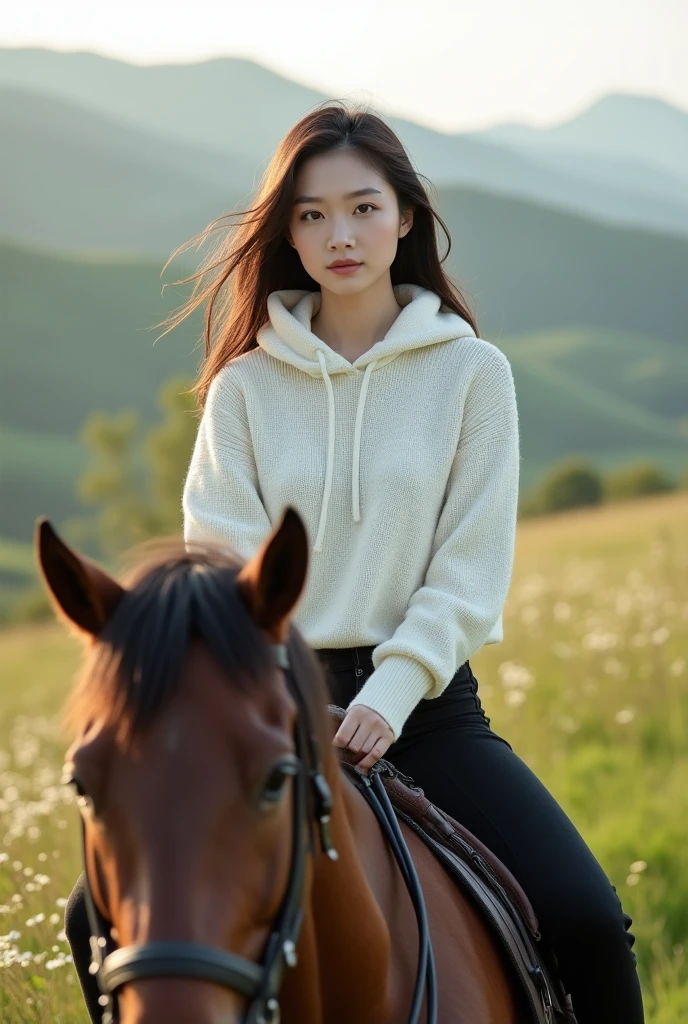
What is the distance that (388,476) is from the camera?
3760 millimetres

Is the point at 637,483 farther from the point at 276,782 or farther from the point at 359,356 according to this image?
the point at 276,782

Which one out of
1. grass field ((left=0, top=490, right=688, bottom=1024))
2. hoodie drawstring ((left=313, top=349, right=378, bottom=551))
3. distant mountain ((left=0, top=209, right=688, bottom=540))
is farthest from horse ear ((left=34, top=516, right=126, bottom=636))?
distant mountain ((left=0, top=209, right=688, bottom=540))

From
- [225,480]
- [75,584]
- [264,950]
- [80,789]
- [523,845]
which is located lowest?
[523,845]

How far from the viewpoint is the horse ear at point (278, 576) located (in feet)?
7.18

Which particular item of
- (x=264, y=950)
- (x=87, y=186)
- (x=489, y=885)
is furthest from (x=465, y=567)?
(x=87, y=186)

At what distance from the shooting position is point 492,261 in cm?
11100

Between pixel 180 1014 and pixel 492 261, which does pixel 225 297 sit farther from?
pixel 492 261

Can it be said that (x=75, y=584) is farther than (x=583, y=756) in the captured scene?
No

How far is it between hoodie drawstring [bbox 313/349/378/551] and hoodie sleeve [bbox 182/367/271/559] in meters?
0.19

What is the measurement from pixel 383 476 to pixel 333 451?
0.77 ft

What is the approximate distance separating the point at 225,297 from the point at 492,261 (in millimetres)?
109403

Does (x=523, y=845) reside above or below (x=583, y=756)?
above

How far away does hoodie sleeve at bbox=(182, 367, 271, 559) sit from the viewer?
3828 mm

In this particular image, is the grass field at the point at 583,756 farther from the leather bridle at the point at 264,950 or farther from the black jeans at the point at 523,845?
the black jeans at the point at 523,845
